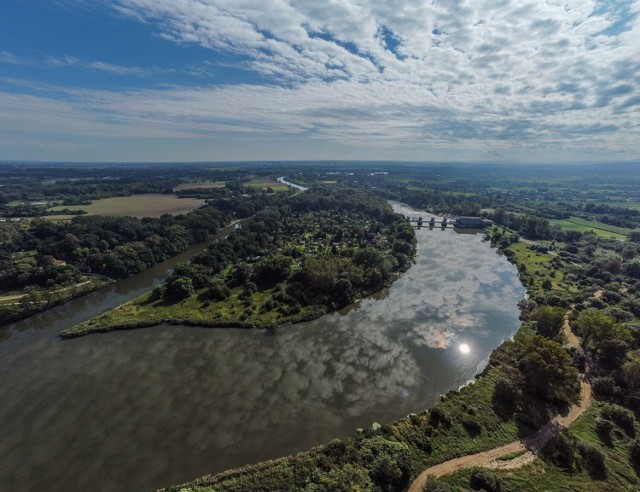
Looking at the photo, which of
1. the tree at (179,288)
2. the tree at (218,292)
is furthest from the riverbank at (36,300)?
the tree at (218,292)

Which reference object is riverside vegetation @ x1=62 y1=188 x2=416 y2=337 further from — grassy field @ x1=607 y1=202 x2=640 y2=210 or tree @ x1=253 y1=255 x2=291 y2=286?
grassy field @ x1=607 y1=202 x2=640 y2=210

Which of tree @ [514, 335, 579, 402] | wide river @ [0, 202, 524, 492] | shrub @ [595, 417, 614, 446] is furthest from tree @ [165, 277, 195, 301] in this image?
shrub @ [595, 417, 614, 446]

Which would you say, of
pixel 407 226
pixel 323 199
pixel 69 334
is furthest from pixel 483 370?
pixel 323 199

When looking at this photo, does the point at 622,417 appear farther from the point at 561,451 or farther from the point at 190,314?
the point at 190,314

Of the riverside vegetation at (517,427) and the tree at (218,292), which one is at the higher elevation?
the tree at (218,292)

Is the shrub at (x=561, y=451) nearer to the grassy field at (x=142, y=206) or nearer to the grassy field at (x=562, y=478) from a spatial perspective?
the grassy field at (x=562, y=478)

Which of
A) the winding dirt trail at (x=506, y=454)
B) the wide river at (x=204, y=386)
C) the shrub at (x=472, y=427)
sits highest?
the shrub at (x=472, y=427)

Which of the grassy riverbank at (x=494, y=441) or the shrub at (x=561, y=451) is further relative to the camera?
the shrub at (x=561, y=451)
